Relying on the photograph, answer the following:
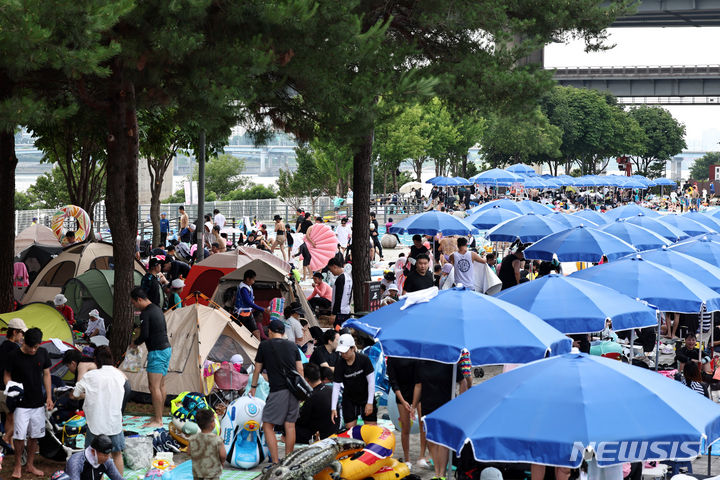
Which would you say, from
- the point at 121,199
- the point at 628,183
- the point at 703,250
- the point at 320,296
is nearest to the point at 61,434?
the point at 121,199

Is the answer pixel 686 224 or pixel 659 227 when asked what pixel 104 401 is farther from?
pixel 686 224

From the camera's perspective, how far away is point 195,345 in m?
12.4

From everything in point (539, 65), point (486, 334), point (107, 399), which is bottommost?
point (107, 399)

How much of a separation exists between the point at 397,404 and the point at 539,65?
439 inches

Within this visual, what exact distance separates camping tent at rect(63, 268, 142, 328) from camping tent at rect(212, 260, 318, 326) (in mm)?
1935

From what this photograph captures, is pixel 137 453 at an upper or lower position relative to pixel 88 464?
lower

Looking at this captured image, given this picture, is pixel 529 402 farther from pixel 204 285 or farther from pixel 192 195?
pixel 192 195

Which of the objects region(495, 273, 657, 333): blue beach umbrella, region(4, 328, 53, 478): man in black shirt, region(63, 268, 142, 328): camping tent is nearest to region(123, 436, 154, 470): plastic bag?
region(4, 328, 53, 478): man in black shirt

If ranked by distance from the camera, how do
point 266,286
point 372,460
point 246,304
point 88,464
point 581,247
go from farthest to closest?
1. point 266,286
2. point 581,247
3. point 246,304
4. point 372,460
5. point 88,464

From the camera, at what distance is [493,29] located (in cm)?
1755

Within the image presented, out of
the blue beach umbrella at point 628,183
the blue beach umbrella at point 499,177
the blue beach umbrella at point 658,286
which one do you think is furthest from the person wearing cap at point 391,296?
the blue beach umbrella at point 628,183

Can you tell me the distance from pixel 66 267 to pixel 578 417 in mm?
14881

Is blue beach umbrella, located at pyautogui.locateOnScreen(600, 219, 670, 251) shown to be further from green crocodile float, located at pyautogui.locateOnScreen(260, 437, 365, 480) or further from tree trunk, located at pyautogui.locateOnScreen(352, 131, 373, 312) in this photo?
green crocodile float, located at pyautogui.locateOnScreen(260, 437, 365, 480)

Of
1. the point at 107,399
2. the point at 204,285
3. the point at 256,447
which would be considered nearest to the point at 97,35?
the point at 107,399
